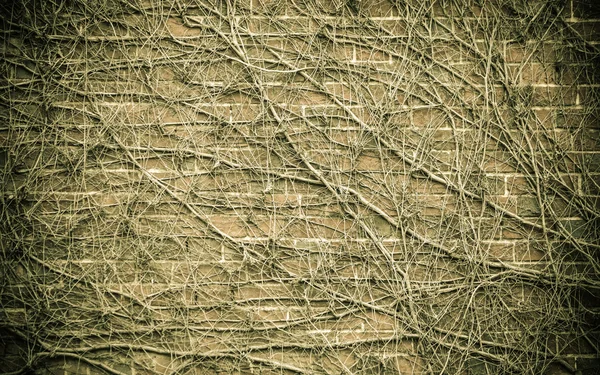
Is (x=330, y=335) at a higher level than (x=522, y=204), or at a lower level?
lower

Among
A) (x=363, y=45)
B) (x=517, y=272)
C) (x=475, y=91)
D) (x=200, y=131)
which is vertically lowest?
(x=517, y=272)

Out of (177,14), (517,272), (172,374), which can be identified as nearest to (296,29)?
(177,14)

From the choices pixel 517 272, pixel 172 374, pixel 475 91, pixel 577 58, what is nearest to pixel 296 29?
pixel 475 91

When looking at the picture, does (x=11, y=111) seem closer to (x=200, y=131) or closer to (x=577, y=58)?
(x=200, y=131)

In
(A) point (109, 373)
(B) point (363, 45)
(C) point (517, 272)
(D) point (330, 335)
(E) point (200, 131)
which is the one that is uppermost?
(B) point (363, 45)

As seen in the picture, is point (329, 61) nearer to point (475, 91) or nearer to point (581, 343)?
point (475, 91)
